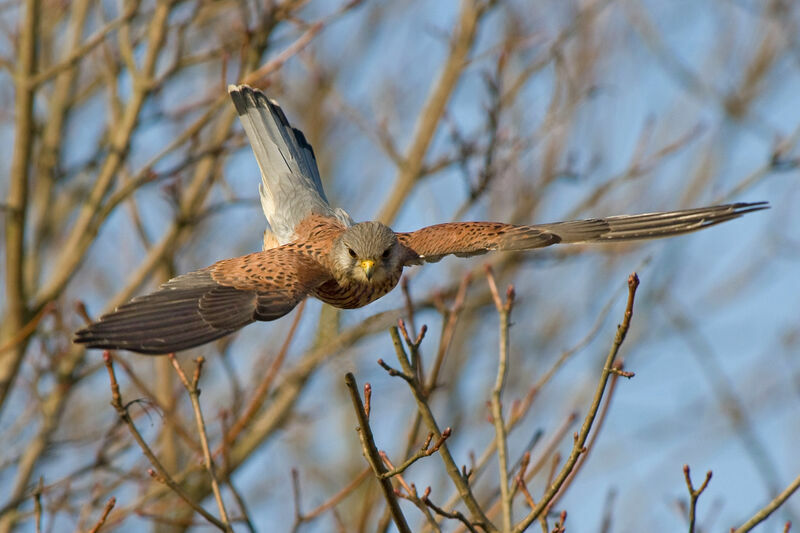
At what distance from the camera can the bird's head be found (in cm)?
411

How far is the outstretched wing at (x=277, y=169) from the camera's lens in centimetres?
479

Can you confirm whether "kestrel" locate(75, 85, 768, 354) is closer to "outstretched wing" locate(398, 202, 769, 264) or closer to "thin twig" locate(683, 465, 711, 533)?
"outstretched wing" locate(398, 202, 769, 264)

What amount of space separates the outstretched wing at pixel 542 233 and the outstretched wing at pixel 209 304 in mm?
569

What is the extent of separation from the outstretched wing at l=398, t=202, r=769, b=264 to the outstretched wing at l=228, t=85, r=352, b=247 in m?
0.59

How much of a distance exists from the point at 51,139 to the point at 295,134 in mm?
1618

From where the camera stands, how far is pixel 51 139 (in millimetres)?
5598

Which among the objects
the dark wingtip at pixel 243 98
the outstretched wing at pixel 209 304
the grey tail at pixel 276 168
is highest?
the dark wingtip at pixel 243 98

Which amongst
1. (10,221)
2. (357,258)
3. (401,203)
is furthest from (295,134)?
(10,221)

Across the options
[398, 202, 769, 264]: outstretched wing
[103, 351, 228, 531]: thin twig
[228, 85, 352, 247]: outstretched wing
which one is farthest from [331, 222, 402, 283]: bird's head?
[103, 351, 228, 531]: thin twig

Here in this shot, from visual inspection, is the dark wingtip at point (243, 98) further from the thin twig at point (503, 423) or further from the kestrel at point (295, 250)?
the thin twig at point (503, 423)

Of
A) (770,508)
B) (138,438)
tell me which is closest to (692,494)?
(770,508)

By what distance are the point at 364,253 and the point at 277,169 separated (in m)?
0.99

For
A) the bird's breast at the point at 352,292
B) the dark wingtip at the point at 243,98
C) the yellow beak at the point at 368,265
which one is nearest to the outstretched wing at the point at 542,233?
the bird's breast at the point at 352,292

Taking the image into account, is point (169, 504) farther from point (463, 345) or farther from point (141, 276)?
point (463, 345)
